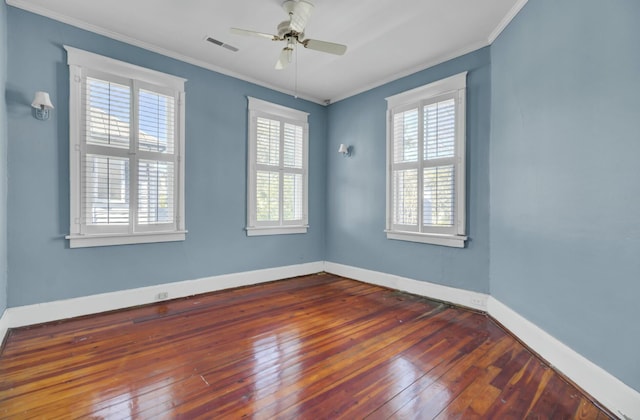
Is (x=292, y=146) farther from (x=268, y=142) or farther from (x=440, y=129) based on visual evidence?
(x=440, y=129)

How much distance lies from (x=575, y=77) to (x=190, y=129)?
4.00 meters

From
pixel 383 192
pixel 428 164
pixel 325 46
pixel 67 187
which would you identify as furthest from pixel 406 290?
pixel 67 187

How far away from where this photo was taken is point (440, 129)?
3.89m

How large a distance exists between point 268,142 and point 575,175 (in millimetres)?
3825

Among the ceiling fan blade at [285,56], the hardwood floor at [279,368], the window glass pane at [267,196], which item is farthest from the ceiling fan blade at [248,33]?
the hardwood floor at [279,368]

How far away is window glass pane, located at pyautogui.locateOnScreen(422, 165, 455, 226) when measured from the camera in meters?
3.80

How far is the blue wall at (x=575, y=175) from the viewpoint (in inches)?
69.4

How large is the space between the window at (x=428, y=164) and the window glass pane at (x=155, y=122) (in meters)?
3.01

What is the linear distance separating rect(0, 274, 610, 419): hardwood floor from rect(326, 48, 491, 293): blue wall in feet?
2.21

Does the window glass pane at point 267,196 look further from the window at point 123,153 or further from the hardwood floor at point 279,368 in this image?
the hardwood floor at point 279,368

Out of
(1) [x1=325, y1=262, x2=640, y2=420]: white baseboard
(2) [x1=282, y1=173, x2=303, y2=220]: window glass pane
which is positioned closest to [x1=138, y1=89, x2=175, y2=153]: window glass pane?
(2) [x1=282, y1=173, x2=303, y2=220]: window glass pane

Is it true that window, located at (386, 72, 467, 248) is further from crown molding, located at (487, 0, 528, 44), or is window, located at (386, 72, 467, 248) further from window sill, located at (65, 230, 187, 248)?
window sill, located at (65, 230, 187, 248)

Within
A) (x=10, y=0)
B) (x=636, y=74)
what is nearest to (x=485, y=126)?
(x=636, y=74)

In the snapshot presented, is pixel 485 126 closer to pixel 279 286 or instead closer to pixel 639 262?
pixel 639 262
